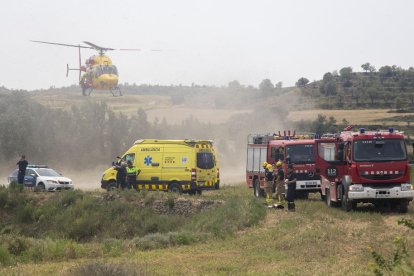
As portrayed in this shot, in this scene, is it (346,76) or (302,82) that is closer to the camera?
(346,76)

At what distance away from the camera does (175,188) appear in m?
31.4

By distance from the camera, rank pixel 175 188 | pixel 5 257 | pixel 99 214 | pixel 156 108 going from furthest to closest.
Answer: pixel 156 108 → pixel 175 188 → pixel 99 214 → pixel 5 257

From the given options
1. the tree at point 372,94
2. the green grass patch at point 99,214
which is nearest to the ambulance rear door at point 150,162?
the green grass patch at point 99,214

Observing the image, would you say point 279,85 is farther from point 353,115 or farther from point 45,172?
point 45,172

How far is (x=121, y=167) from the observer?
3098cm

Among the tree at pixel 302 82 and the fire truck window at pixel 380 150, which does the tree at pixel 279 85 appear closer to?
the tree at pixel 302 82

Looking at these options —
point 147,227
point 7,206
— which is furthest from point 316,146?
point 7,206

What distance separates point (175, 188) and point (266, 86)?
5997 centimetres

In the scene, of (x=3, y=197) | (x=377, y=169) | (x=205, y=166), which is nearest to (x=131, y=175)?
(x=205, y=166)

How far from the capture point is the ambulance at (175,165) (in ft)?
102

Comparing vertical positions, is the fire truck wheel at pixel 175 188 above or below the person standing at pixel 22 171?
below

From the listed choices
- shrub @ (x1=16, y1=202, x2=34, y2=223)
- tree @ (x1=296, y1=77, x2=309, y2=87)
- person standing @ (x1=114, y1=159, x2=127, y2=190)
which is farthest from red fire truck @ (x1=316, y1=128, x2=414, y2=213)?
tree @ (x1=296, y1=77, x2=309, y2=87)

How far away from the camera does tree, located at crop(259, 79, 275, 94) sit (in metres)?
87.4

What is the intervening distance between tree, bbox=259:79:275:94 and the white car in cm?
5492
